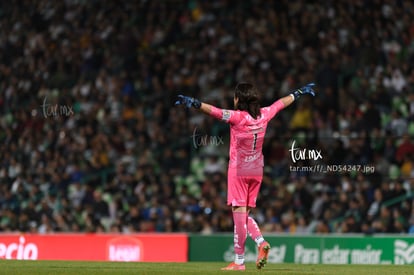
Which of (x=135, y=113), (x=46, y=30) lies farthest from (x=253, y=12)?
(x=46, y=30)

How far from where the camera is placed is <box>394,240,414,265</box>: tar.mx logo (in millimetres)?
19578

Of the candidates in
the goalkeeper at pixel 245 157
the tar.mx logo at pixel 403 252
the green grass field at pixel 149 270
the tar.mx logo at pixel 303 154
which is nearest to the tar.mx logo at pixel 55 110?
the tar.mx logo at pixel 303 154

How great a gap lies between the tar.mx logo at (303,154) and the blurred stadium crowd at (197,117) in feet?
1.01

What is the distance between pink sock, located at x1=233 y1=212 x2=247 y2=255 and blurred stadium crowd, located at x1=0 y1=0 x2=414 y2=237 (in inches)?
307

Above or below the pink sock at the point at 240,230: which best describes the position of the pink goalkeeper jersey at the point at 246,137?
above

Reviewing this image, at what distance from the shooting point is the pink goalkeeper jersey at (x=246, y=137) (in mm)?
13484

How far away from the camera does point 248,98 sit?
1342 cm

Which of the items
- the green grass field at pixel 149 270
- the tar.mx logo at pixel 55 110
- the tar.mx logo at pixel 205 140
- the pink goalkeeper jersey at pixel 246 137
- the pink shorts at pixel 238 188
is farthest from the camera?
the tar.mx logo at pixel 55 110

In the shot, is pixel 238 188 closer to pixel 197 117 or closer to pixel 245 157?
pixel 245 157

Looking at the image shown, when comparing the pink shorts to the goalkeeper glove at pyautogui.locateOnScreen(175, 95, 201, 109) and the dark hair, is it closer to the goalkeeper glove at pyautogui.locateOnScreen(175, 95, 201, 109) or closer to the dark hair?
the dark hair

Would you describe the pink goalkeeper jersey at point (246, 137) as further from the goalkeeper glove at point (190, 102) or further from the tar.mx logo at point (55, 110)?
the tar.mx logo at point (55, 110)

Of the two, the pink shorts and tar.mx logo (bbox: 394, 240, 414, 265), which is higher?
the pink shorts

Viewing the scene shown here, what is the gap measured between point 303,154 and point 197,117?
5156 millimetres

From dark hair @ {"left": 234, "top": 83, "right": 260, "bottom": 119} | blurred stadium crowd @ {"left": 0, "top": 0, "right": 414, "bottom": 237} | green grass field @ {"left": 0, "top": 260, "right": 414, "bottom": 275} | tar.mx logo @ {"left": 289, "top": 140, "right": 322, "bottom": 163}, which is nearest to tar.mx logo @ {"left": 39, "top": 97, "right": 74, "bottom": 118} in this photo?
blurred stadium crowd @ {"left": 0, "top": 0, "right": 414, "bottom": 237}
